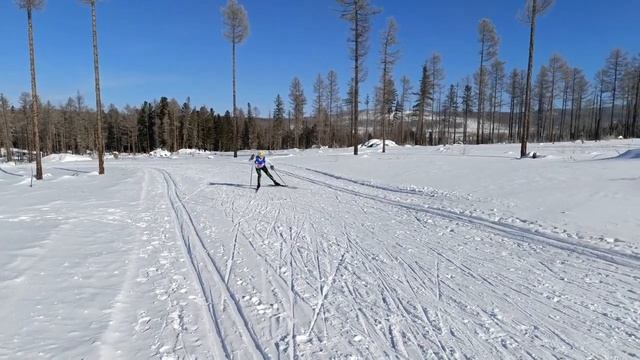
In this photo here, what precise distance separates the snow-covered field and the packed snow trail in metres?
0.02

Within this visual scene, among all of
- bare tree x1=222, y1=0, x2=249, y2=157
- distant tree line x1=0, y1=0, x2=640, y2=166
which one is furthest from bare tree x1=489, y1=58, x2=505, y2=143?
bare tree x1=222, y1=0, x2=249, y2=157

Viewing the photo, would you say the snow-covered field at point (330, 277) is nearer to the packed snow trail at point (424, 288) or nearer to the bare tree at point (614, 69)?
the packed snow trail at point (424, 288)

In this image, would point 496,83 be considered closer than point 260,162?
No

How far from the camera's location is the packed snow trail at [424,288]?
379 centimetres

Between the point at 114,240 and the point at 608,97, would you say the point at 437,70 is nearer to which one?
the point at 608,97

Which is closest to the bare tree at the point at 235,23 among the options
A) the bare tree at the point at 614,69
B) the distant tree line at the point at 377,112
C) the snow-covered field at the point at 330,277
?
the distant tree line at the point at 377,112

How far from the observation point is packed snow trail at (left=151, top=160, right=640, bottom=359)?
379cm

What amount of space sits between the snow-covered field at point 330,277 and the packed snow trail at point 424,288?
0.02 m

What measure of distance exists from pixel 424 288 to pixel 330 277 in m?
1.39

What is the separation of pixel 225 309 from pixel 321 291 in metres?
1.32

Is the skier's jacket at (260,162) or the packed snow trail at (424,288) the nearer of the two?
the packed snow trail at (424,288)

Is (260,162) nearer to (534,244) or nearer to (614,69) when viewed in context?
(534,244)

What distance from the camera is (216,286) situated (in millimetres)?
5277

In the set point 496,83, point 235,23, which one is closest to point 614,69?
point 496,83
